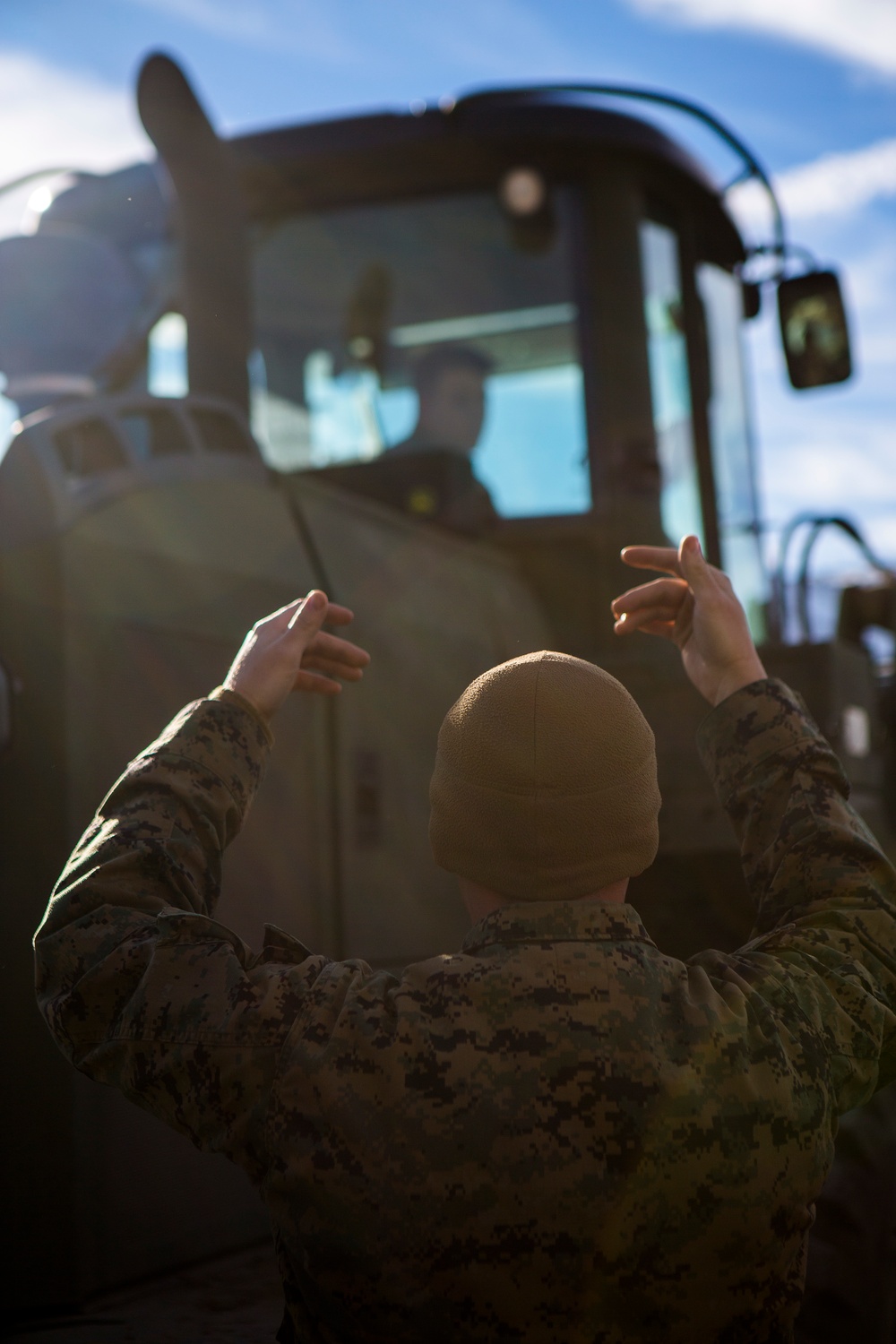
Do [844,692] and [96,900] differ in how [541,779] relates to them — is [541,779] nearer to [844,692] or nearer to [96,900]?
[96,900]

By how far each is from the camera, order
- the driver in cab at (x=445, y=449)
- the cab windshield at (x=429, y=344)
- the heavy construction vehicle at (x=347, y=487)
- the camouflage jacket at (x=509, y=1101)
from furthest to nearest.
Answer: the cab windshield at (x=429, y=344) < the driver in cab at (x=445, y=449) < the heavy construction vehicle at (x=347, y=487) < the camouflage jacket at (x=509, y=1101)

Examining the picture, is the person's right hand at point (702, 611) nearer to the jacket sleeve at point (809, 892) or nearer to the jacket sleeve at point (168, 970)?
the jacket sleeve at point (809, 892)

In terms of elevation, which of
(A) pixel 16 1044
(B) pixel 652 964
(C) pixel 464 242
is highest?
(C) pixel 464 242

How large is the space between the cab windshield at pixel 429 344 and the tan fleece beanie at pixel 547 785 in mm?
2261

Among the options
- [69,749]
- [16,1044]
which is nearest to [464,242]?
[69,749]

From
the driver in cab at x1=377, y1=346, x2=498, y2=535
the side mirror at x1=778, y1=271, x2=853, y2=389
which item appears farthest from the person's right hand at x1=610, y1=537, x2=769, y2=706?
the side mirror at x1=778, y1=271, x2=853, y2=389

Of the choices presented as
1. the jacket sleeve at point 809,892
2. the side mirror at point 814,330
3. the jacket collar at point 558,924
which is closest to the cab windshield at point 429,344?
the side mirror at point 814,330

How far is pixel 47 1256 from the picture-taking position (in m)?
1.76

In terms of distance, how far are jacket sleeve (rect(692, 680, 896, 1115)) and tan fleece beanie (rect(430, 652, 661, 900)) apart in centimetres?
17

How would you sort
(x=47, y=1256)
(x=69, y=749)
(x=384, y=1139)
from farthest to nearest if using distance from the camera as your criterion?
(x=69, y=749), (x=47, y=1256), (x=384, y=1139)

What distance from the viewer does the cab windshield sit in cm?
351

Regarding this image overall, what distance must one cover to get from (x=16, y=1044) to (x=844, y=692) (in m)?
2.09

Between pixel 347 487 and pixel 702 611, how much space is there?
2037 mm

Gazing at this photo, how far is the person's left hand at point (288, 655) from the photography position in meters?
1.54
